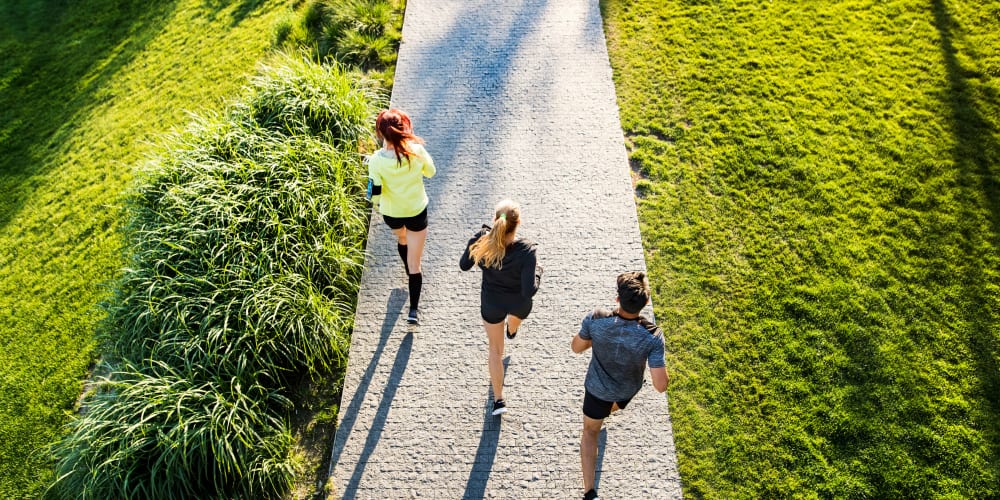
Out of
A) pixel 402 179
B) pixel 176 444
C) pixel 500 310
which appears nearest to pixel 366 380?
pixel 176 444

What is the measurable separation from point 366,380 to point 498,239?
2098 millimetres

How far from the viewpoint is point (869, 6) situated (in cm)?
747

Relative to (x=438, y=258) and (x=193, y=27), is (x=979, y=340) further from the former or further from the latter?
(x=193, y=27)

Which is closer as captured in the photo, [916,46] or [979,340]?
[979,340]

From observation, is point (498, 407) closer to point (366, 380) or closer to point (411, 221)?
point (366, 380)

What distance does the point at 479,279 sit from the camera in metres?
5.52

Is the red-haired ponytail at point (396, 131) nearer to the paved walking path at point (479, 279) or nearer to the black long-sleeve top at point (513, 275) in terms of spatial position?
the black long-sleeve top at point (513, 275)

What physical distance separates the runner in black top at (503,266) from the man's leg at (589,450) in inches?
36.2

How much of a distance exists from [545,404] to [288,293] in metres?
2.43

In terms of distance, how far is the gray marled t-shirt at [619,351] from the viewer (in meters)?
3.37

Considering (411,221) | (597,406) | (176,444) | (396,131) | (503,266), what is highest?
(396,131)

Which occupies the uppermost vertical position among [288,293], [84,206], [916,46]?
[916,46]

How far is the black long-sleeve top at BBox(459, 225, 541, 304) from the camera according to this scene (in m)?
3.82

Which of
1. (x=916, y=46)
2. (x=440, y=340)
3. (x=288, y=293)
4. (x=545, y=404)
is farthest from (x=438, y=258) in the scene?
(x=916, y=46)
